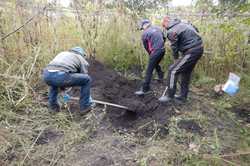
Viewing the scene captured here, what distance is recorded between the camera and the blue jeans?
524cm

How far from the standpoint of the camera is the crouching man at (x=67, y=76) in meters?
5.25

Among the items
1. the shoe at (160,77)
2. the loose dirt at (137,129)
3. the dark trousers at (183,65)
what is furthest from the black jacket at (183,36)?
the shoe at (160,77)

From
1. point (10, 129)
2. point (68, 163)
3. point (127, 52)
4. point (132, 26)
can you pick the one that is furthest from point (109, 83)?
point (68, 163)

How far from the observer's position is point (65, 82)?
17.4 feet

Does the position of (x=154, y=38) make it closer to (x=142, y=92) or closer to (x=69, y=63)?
(x=142, y=92)

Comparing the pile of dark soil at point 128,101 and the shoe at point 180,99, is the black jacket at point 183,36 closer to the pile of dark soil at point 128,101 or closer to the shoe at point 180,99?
the shoe at point 180,99

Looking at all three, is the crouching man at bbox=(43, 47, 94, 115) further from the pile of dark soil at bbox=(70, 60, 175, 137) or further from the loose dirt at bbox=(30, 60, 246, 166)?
the pile of dark soil at bbox=(70, 60, 175, 137)

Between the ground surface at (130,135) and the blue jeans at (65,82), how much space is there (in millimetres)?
205

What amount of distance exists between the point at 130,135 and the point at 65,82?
4.67 ft

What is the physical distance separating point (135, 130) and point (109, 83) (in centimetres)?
229

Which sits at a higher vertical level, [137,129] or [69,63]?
[69,63]

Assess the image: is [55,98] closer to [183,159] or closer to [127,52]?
[183,159]

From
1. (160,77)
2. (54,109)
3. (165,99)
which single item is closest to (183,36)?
(165,99)

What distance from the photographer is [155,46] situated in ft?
21.2
